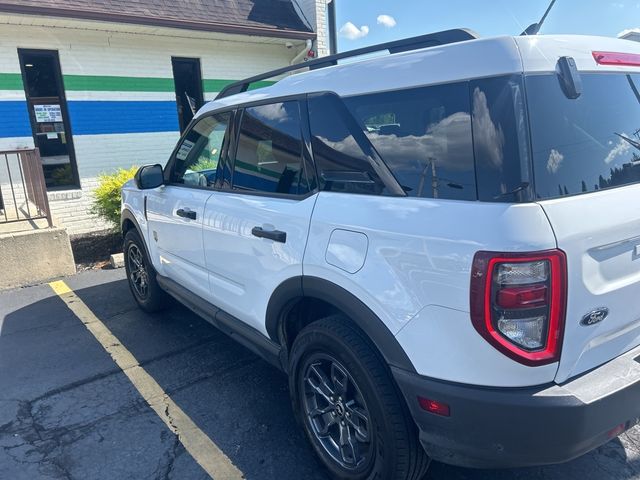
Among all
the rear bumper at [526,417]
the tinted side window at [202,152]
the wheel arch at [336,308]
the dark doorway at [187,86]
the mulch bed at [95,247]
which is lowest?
the mulch bed at [95,247]

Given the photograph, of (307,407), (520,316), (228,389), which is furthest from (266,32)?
(520,316)

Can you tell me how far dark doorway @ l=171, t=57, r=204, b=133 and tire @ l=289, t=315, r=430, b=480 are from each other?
770 cm

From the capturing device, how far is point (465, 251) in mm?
1772

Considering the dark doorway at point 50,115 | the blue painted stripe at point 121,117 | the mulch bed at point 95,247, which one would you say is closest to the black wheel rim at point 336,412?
the mulch bed at point 95,247

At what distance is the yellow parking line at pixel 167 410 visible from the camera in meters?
2.73

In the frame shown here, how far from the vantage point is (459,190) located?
1886mm

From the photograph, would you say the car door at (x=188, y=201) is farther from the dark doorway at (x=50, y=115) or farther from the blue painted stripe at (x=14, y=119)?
the dark doorway at (x=50, y=115)

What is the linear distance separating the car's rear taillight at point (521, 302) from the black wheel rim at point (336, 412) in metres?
0.75

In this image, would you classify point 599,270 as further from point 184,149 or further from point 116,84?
point 116,84

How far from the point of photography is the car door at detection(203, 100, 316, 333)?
259cm

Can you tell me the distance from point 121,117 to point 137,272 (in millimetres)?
4579

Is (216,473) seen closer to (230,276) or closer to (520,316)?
(230,276)

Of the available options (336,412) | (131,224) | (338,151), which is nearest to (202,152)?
(131,224)

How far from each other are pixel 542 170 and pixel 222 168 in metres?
2.11
